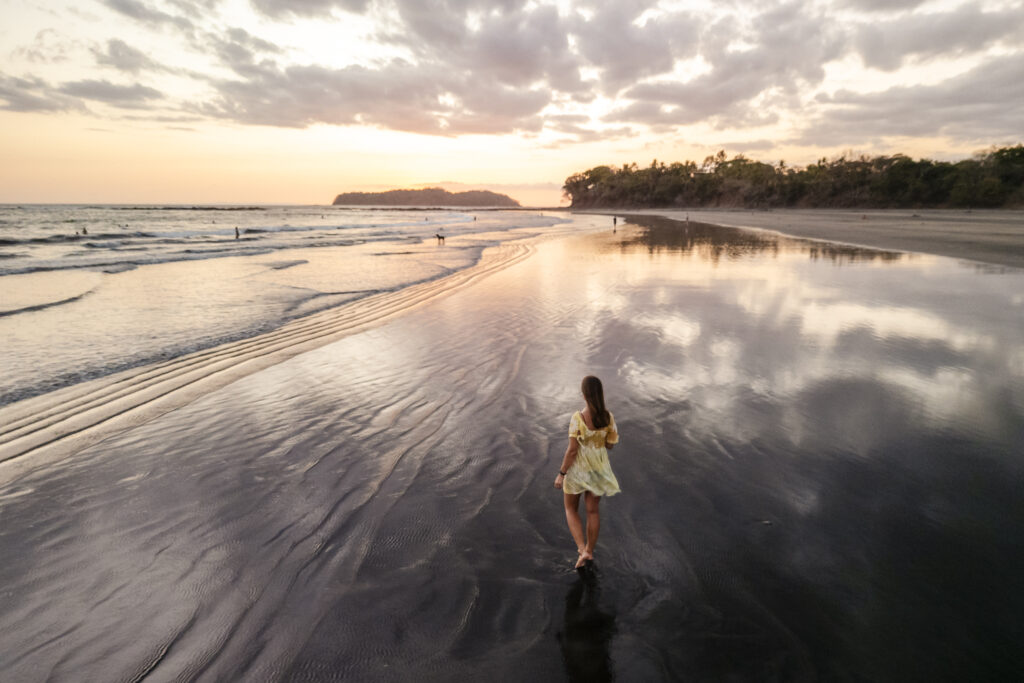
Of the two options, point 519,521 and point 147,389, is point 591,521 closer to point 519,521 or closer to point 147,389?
point 519,521

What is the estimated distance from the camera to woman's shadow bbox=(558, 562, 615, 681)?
10.3ft

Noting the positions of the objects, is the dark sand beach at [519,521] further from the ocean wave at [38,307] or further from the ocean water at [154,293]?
the ocean wave at [38,307]

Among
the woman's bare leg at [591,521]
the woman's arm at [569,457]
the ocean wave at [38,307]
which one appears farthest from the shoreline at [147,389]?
the ocean wave at [38,307]

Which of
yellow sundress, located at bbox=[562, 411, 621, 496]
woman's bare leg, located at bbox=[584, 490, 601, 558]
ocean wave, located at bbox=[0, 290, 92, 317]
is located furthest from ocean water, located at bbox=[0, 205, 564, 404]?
woman's bare leg, located at bbox=[584, 490, 601, 558]

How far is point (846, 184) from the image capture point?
103 m

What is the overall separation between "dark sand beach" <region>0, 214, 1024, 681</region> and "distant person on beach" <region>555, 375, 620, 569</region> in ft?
0.99

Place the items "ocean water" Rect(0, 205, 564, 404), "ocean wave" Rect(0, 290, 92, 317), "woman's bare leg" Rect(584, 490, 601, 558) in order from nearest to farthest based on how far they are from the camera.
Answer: "woman's bare leg" Rect(584, 490, 601, 558)
"ocean water" Rect(0, 205, 564, 404)
"ocean wave" Rect(0, 290, 92, 317)

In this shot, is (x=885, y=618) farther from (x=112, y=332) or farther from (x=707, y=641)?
(x=112, y=332)

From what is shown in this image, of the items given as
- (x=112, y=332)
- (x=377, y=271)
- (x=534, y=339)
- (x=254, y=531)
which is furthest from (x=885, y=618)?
(x=377, y=271)

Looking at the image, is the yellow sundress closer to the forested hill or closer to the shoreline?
the shoreline

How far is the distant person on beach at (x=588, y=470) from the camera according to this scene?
400 centimetres

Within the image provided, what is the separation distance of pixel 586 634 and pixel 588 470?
1243 millimetres

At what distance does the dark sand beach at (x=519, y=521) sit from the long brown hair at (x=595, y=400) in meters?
1.23

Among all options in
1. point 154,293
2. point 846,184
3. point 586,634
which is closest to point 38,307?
point 154,293
